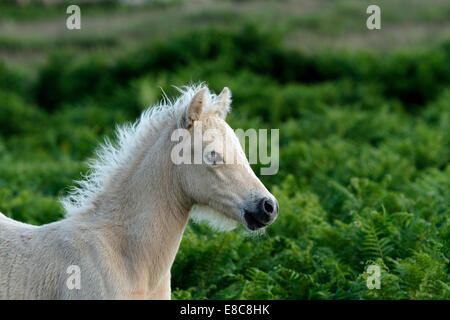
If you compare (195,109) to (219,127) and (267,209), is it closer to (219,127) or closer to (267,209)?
(219,127)

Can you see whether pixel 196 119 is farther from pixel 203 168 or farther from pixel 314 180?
pixel 314 180

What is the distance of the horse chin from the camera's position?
477 centimetres

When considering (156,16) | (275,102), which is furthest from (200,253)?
(156,16)

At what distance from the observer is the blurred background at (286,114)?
743 centimetres

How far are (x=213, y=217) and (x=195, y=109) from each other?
0.84 m

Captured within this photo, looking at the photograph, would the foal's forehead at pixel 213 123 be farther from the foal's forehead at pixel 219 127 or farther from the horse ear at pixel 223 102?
the horse ear at pixel 223 102

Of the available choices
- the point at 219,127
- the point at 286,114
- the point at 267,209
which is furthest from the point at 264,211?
the point at 286,114

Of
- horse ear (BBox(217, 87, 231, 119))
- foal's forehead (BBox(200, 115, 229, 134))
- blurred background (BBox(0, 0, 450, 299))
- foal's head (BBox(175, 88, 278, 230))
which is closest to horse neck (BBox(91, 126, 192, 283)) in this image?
foal's head (BBox(175, 88, 278, 230))

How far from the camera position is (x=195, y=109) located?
466 cm

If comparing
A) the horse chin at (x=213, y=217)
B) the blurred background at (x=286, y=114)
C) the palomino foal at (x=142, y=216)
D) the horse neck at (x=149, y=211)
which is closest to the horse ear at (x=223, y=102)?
the palomino foal at (x=142, y=216)

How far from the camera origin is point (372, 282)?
6191 mm

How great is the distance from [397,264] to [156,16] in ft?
82.7

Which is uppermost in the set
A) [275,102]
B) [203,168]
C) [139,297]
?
[275,102]

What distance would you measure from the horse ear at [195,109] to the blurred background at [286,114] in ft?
1.71
